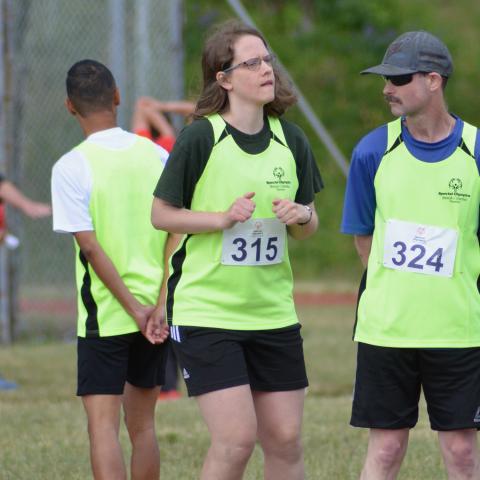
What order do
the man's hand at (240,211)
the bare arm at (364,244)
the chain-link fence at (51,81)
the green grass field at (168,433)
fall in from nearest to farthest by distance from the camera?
the man's hand at (240,211) → the bare arm at (364,244) → the green grass field at (168,433) → the chain-link fence at (51,81)

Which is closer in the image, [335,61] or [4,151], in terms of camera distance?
[4,151]

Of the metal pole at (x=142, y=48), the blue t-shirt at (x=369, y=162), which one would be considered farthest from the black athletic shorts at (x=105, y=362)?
the metal pole at (x=142, y=48)

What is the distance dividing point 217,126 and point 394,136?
69 cm

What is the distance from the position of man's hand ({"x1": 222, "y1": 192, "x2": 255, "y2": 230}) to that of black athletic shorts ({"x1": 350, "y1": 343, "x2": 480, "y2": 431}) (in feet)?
2.51

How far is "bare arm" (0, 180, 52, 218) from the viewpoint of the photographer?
6.75 m

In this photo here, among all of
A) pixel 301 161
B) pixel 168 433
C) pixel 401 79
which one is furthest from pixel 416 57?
pixel 168 433

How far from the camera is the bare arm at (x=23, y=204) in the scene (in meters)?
6.75

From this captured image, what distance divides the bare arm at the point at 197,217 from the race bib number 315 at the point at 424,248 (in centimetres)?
61

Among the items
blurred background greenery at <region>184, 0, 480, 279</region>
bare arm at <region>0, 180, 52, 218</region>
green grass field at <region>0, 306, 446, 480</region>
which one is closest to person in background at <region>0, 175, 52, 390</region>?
bare arm at <region>0, 180, 52, 218</region>

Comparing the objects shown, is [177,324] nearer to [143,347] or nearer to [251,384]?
[251,384]

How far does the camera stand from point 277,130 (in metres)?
5.04

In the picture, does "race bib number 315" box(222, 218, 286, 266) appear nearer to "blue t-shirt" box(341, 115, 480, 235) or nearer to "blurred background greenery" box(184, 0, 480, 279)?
"blue t-shirt" box(341, 115, 480, 235)

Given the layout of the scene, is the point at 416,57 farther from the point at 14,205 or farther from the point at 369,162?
the point at 14,205

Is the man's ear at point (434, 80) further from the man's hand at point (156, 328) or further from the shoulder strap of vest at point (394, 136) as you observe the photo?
the man's hand at point (156, 328)
